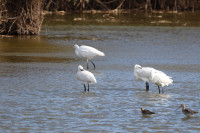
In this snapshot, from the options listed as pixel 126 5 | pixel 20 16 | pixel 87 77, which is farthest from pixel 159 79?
pixel 126 5

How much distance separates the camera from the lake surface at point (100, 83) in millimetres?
9781

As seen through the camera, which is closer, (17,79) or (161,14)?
(17,79)

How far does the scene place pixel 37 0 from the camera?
80.3 feet

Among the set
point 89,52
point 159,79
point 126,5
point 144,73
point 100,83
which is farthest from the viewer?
point 126,5

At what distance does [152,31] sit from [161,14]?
11707mm

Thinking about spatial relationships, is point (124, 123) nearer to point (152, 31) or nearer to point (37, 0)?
point (37, 0)

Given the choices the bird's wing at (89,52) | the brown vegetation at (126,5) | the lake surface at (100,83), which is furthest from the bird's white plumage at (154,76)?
the brown vegetation at (126,5)

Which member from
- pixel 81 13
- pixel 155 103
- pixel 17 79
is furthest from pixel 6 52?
pixel 81 13

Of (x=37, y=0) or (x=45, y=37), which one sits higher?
(x=37, y=0)

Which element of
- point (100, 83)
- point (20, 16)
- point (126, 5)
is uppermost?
point (20, 16)

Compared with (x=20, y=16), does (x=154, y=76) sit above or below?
below

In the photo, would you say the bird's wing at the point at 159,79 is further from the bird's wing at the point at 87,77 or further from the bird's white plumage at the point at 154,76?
the bird's wing at the point at 87,77

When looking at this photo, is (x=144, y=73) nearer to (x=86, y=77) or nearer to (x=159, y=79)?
(x=159, y=79)

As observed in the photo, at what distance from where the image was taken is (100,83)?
1388 centimetres
